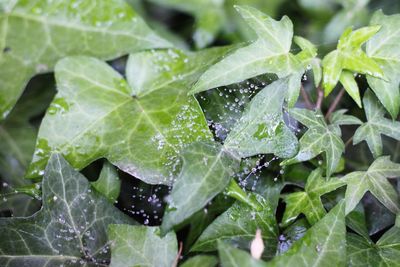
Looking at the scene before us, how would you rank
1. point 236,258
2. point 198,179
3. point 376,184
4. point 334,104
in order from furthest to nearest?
1. point 334,104
2. point 376,184
3. point 198,179
4. point 236,258

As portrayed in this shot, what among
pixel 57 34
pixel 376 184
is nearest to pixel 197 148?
pixel 376 184

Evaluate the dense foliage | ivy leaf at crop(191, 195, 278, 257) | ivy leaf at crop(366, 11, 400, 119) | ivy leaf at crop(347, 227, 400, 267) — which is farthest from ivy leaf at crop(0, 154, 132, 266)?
ivy leaf at crop(366, 11, 400, 119)

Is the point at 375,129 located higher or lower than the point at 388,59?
lower

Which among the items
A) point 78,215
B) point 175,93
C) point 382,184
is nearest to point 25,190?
point 78,215

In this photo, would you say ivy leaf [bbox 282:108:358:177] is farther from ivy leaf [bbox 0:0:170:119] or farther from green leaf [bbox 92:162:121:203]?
ivy leaf [bbox 0:0:170:119]

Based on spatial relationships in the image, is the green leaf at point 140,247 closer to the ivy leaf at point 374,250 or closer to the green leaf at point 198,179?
the green leaf at point 198,179

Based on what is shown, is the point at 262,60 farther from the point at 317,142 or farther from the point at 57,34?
the point at 57,34
